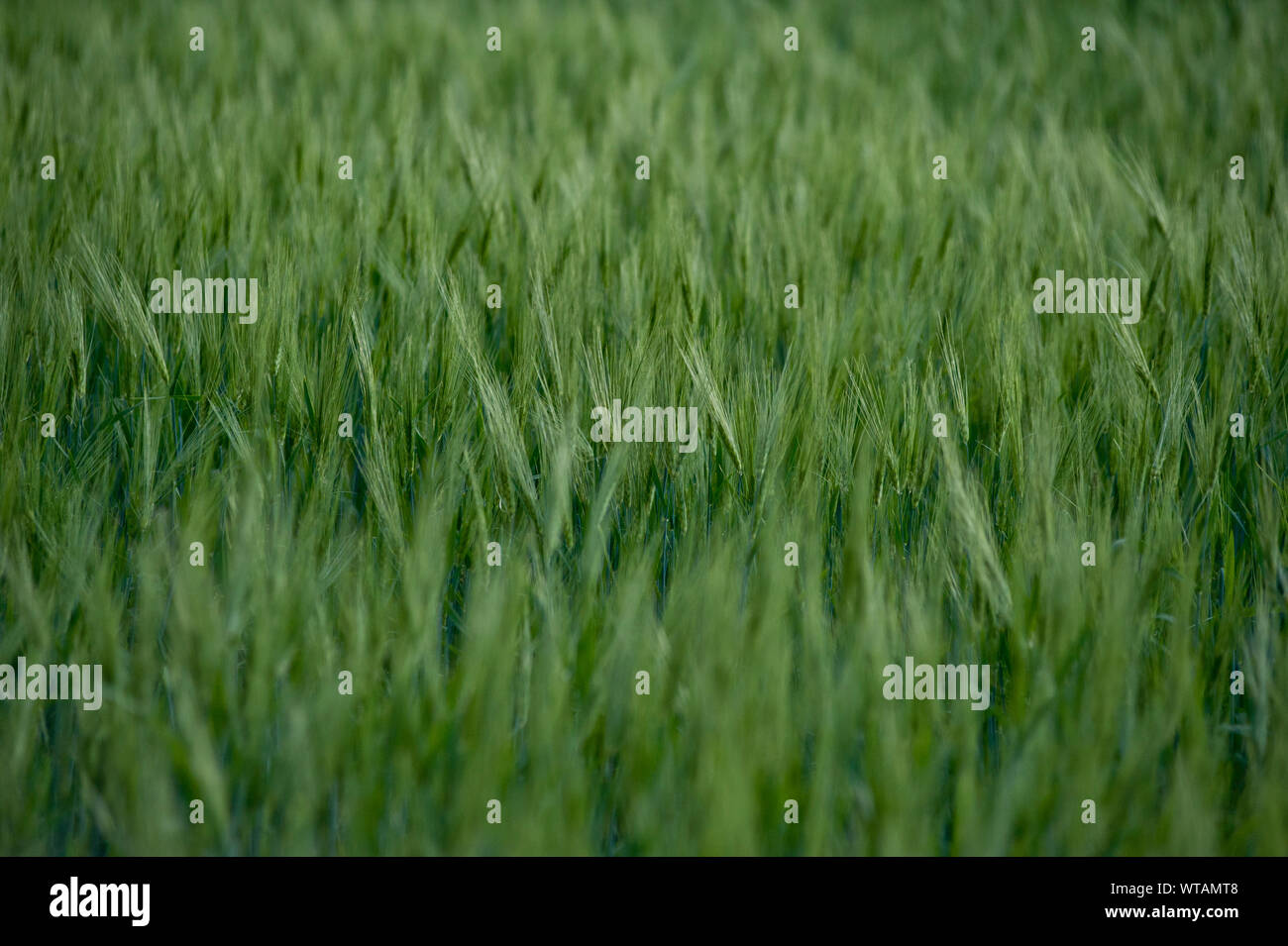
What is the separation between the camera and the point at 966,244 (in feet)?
8.08

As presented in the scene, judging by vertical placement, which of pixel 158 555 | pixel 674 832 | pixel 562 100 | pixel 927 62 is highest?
pixel 927 62

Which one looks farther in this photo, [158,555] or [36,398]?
[36,398]

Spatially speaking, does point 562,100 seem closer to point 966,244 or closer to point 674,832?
point 966,244

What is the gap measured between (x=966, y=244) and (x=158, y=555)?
5.98 feet

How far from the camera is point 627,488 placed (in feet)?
5.38

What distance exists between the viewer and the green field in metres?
1.22

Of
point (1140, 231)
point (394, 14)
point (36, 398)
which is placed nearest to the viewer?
point (36, 398)

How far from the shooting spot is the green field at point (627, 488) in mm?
1217

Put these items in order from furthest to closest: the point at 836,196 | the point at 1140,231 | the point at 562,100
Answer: the point at 562,100 → the point at 836,196 → the point at 1140,231

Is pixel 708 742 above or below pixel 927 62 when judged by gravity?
below

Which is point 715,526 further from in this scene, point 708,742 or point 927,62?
point 927,62
